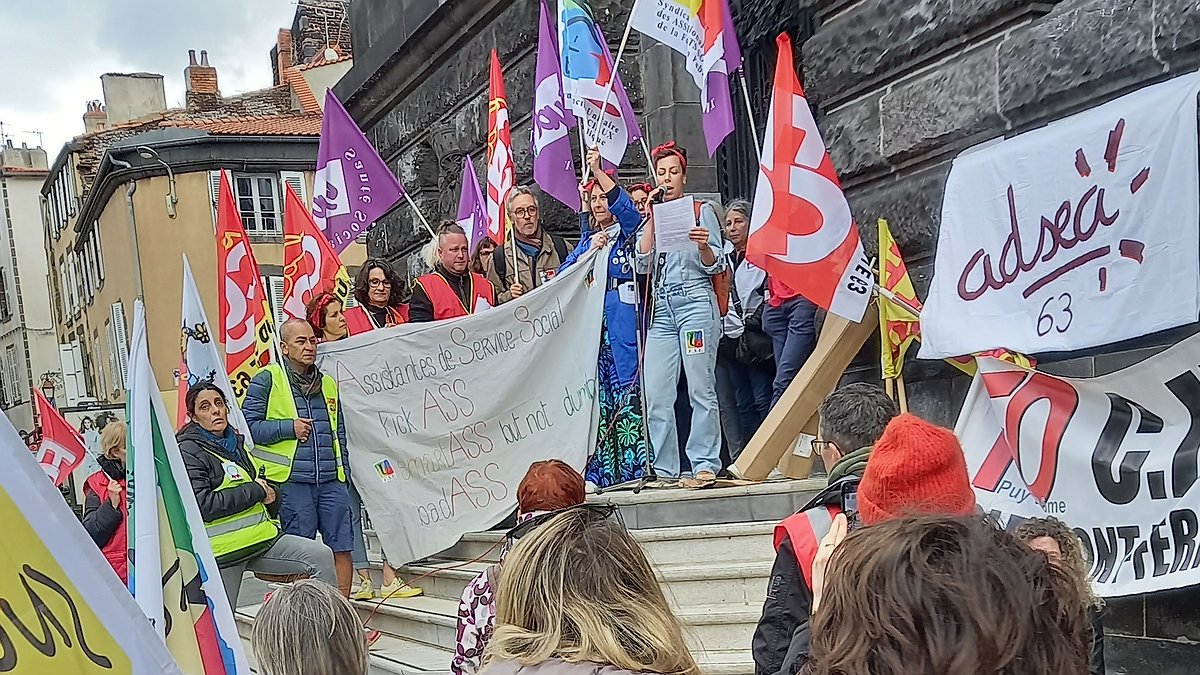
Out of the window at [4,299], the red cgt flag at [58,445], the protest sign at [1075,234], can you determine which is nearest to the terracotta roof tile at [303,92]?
the red cgt flag at [58,445]

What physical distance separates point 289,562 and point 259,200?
23.2 m

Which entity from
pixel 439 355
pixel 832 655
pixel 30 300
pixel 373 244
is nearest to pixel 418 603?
pixel 439 355

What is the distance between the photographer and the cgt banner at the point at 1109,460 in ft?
11.1

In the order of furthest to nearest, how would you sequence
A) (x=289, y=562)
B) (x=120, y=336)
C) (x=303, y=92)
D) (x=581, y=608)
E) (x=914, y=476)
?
(x=303, y=92) → (x=120, y=336) → (x=289, y=562) → (x=914, y=476) → (x=581, y=608)

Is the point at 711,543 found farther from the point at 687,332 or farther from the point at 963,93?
the point at 963,93

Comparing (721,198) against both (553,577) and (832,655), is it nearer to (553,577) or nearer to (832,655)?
(553,577)

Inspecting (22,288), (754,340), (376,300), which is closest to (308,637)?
(754,340)

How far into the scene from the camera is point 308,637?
2.37m

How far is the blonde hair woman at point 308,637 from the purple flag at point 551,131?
13.9ft

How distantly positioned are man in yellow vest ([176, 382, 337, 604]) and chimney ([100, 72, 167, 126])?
35709 millimetres

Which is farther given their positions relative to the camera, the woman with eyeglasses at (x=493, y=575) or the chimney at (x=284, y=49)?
the chimney at (x=284, y=49)

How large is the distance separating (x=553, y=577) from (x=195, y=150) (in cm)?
2696

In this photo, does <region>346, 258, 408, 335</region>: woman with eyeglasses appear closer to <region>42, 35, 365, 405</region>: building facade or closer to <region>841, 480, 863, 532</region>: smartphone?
<region>841, 480, 863, 532</region>: smartphone

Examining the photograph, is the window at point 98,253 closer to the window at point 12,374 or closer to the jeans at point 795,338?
the window at point 12,374
